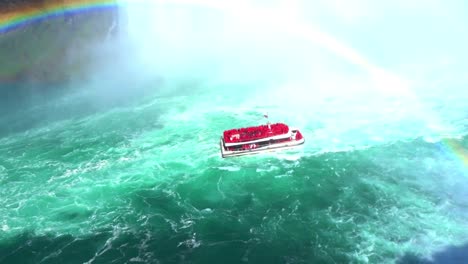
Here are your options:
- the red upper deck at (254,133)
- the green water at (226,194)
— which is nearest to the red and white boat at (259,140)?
the red upper deck at (254,133)

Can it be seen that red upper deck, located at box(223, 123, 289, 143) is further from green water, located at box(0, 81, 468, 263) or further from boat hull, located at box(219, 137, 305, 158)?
green water, located at box(0, 81, 468, 263)

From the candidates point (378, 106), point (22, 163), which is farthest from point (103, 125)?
point (378, 106)

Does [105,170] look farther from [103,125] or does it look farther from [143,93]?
[143,93]

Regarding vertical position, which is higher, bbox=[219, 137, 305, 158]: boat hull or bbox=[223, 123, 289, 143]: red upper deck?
bbox=[223, 123, 289, 143]: red upper deck

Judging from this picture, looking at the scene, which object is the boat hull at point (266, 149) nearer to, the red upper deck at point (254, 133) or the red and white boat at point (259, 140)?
the red and white boat at point (259, 140)

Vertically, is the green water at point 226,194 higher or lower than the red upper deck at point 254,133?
lower

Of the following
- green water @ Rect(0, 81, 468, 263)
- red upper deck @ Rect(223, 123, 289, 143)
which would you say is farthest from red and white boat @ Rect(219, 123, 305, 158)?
green water @ Rect(0, 81, 468, 263)

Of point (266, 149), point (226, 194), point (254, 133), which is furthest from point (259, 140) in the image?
point (226, 194)
